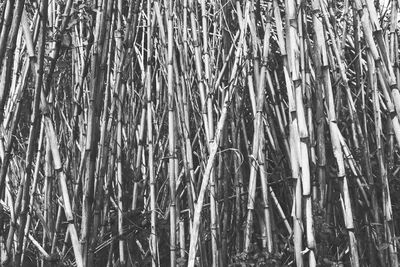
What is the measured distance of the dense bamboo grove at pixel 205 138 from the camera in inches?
41.8

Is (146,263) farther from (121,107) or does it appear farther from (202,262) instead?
(121,107)

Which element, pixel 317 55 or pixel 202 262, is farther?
pixel 202 262

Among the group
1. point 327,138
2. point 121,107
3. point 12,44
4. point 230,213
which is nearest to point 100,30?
point 12,44

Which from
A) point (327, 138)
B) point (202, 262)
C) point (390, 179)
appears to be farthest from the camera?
point (327, 138)

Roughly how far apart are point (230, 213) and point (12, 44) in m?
0.91

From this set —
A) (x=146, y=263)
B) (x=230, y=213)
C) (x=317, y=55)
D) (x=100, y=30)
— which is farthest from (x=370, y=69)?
(x=146, y=263)

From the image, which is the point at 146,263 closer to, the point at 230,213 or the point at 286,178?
the point at 230,213

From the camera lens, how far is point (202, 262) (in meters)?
1.42

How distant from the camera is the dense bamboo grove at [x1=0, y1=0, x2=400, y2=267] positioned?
3.49ft

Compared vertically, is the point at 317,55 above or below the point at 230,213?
above

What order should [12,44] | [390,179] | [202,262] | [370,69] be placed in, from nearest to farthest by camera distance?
[12,44], [370,69], [202,262], [390,179]

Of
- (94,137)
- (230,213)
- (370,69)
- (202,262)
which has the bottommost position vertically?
(202,262)

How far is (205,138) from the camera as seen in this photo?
1507 millimetres

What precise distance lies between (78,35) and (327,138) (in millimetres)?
881
